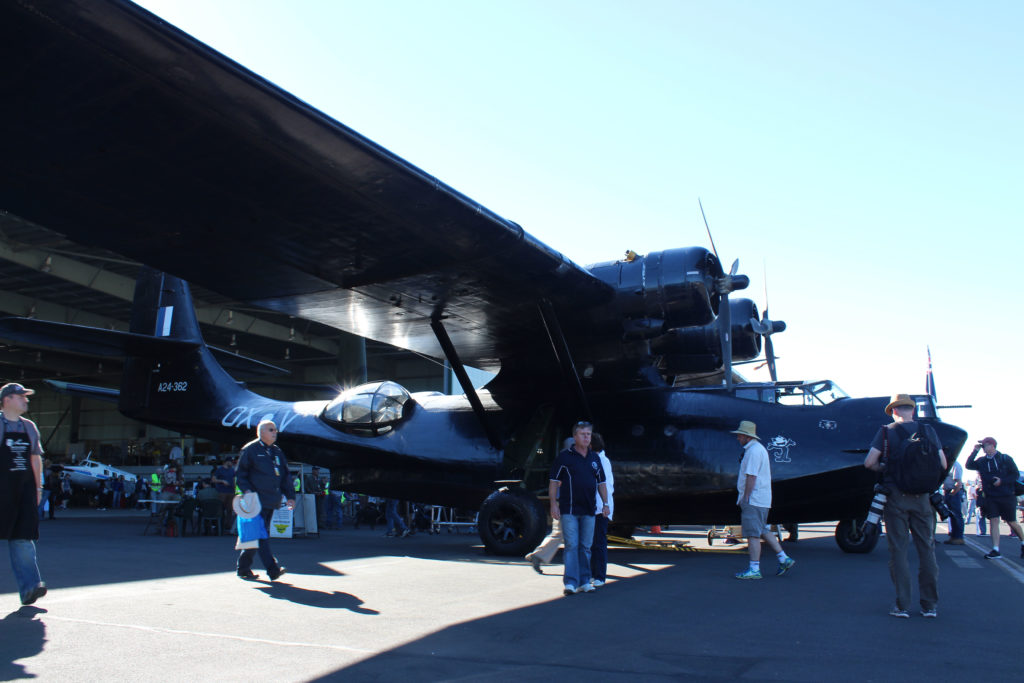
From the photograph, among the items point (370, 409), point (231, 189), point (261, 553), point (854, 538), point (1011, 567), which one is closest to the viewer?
point (231, 189)

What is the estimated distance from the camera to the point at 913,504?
569cm

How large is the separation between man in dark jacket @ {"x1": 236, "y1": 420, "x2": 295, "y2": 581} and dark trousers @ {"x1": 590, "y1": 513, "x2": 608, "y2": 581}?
3.09 metres

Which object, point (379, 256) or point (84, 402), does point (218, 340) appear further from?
point (379, 256)

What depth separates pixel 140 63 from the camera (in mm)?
5340

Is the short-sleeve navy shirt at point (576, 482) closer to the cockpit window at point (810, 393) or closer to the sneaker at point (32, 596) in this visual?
the sneaker at point (32, 596)

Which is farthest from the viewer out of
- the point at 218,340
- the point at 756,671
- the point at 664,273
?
the point at 218,340

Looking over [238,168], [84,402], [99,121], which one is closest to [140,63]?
[99,121]

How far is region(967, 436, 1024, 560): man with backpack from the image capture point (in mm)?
11000

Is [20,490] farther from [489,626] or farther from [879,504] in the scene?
[879,504]

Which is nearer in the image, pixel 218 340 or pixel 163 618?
pixel 163 618

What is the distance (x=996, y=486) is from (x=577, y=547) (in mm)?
7870

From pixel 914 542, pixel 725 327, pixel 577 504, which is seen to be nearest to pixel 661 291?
pixel 725 327

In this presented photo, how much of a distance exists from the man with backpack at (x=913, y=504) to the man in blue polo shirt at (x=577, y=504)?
8.00 feet

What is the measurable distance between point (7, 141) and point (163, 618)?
4064 mm
